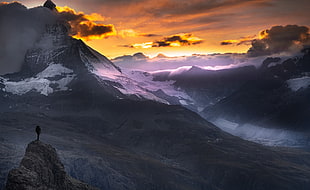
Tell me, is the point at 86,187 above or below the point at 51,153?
below

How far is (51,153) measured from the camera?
557 feet

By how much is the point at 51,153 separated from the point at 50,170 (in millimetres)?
7160

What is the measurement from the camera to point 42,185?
494ft

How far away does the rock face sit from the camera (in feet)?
463

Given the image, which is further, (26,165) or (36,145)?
(36,145)

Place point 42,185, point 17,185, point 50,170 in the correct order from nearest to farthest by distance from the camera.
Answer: point 17,185 < point 42,185 < point 50,170

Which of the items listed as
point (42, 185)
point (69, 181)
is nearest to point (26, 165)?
point (42, 185)

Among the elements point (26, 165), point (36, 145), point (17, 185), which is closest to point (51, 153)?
point (36, 145)

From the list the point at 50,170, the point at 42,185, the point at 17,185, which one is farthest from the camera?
the point at 50,170

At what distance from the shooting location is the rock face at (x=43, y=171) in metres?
141

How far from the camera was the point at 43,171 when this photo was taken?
15988 cm

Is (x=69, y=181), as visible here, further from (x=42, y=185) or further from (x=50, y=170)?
(x=42, y=185)

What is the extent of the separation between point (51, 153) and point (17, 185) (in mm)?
38055

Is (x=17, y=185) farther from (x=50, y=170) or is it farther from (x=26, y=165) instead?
(x=50, y=170)
